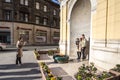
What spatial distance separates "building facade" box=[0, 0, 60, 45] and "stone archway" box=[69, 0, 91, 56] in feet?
73.3

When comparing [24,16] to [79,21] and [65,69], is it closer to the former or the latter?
[79,21]

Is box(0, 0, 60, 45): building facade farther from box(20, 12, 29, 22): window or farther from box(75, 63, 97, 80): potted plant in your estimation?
box(75, 63, 97, 80): potted plant

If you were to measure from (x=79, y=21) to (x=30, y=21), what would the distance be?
1052 inches

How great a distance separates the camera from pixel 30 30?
4125 cm

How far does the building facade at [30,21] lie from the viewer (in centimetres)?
3647

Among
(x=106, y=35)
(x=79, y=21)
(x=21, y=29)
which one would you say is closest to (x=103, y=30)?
(x=106, y=35)

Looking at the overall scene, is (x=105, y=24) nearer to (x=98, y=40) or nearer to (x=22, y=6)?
(x=98, y=40)

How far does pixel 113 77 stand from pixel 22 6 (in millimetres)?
35241

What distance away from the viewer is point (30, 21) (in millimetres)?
41344

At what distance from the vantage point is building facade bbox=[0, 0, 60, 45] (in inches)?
1436

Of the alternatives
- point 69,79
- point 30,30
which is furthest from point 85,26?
point 30,30

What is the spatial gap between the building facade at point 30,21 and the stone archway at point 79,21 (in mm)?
22355

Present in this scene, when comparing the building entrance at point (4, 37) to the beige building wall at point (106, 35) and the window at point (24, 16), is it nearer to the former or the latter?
the window at point (24, 16)

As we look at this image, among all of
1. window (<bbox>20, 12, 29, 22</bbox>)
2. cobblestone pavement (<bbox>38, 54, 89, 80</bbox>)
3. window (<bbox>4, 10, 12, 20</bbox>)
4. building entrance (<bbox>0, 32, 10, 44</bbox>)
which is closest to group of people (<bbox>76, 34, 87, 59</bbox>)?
cobblestone pavement (<bbox>38, 54, 89, 80</bbox>)
